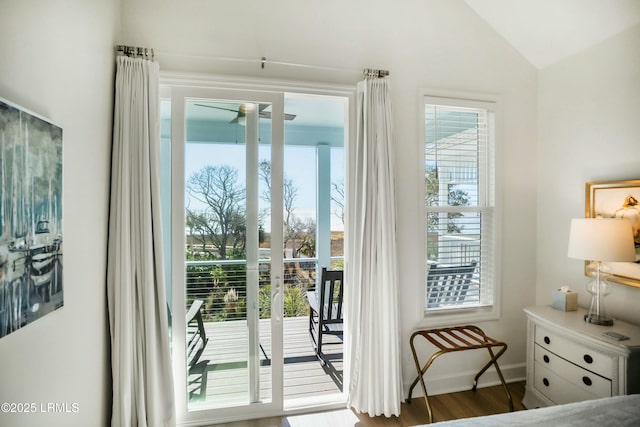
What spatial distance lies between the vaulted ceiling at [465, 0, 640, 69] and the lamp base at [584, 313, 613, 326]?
1.93 meters

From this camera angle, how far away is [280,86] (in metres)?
2.33

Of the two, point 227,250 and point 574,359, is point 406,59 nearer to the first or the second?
point 227,250

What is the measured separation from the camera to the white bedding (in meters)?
1.25

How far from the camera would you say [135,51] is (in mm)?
2043

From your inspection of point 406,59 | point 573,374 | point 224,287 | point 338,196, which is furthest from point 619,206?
point 338,196

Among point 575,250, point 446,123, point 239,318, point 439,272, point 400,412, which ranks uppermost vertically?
point 446,123

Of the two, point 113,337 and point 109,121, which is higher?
point 109,121

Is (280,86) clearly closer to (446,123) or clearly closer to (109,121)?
(109,121)

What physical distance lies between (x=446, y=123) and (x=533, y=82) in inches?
36.5

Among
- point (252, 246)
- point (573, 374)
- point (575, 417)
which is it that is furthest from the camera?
point (252, 246)

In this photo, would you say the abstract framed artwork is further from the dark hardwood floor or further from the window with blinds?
the window with blinds

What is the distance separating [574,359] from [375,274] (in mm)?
1346

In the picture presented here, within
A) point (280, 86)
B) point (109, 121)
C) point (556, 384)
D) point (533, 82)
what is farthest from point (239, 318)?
point (533, 82)

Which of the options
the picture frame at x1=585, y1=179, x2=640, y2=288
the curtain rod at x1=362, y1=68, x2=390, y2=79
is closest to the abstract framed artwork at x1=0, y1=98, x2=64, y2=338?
the curtain rod at x1=362, y1=68, x2=390, y2=79
